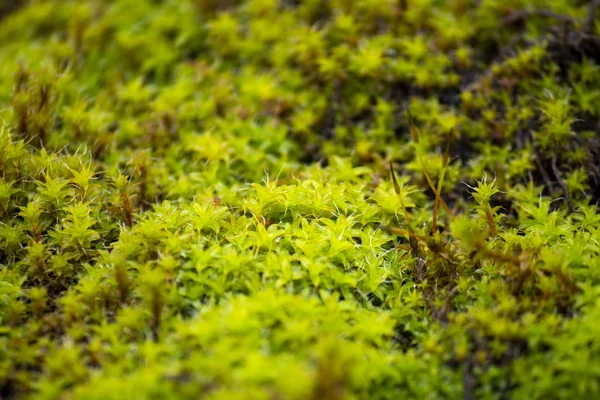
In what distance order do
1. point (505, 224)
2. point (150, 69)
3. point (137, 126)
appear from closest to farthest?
point (505, 224)
point (137, 126)
point (150, 69)

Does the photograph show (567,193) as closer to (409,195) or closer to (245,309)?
(409,195)

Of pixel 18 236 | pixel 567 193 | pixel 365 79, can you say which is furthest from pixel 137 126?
pixel 567 193

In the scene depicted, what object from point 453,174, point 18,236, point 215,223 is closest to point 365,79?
point 453,174

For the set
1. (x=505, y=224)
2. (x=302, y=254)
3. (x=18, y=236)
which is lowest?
(x=505, y=224)

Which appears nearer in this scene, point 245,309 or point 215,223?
point 245,309

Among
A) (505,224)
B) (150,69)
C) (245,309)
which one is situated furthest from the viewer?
(150,69)

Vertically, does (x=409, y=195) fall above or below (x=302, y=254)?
below

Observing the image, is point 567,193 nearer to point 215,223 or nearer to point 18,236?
point 215,223
